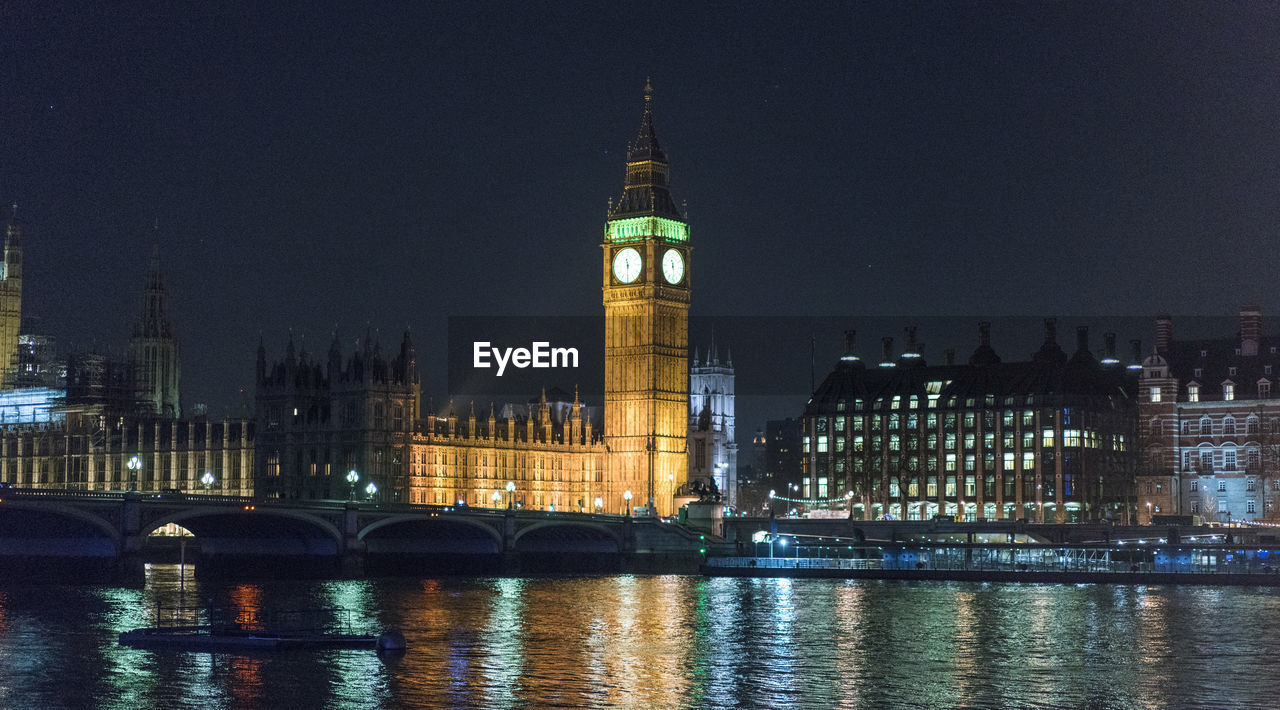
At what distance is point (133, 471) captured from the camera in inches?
6324

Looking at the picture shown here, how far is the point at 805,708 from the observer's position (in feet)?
176

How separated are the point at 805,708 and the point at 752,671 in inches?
362

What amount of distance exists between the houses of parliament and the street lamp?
0.57 ft

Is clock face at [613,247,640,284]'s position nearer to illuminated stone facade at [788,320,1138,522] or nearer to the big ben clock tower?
the big ben clock tower

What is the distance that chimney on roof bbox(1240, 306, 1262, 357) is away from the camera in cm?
14238

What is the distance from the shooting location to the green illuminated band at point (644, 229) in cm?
15950

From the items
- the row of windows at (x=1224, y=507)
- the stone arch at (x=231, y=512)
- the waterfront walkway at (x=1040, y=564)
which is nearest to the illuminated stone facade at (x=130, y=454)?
the stone arch at (x=231, y=512)

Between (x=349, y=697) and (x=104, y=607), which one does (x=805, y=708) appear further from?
(x=104, y=607)

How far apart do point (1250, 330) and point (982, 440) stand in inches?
1060

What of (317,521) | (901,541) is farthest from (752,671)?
(901,541)

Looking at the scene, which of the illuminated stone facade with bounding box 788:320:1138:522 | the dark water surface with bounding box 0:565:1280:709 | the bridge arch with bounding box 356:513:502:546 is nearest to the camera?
the dark water surface with bounding box 0:565:1280:709

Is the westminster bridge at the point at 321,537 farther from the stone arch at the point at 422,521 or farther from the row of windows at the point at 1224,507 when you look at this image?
the row of windows at the point at 1224,507

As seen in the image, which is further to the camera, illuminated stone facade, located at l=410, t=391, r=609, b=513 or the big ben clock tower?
A: the big ben clock tower

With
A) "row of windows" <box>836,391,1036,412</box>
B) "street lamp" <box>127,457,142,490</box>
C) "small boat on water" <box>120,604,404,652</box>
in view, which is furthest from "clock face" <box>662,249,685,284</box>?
"small boat on water" <box>120,604,404,652</box>
